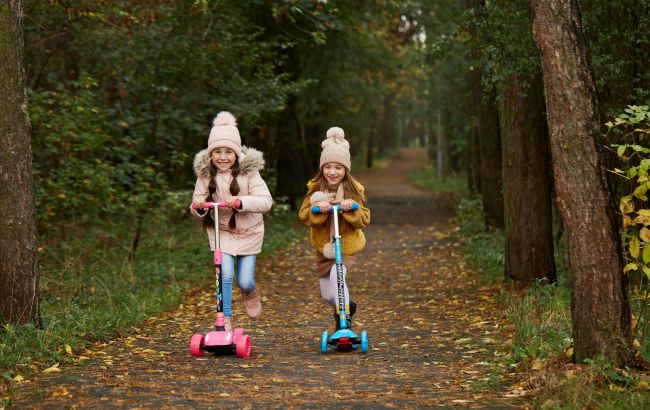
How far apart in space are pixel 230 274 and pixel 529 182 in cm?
484

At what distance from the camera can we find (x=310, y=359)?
305 inches

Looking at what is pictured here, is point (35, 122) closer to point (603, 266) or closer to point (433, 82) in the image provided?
point (603, 266)

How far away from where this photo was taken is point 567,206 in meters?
6.18

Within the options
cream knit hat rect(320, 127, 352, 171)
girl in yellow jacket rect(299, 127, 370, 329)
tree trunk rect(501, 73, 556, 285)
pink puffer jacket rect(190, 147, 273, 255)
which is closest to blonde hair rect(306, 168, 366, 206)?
girl in yellow jacket rect(299, 127, 370, 329)

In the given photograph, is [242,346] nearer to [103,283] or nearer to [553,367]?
[553,367]

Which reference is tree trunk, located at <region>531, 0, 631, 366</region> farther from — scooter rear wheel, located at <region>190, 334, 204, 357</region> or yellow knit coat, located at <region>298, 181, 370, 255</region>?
scooter rear wheel, located at <region>190, 334, 204, 357</region>

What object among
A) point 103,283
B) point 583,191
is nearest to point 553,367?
point 583,191

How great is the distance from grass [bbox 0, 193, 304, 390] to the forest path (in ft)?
0.83

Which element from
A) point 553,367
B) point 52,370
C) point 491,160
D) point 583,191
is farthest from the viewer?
point 491,160

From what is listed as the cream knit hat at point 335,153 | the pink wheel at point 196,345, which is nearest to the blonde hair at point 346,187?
the cream knit hat at point 335,153

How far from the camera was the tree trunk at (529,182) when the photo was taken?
11305 mm

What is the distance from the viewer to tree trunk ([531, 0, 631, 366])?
6.10 meters

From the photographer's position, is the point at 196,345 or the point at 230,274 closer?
the point at 196,345

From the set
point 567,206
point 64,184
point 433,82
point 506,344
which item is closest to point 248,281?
point 506,344
